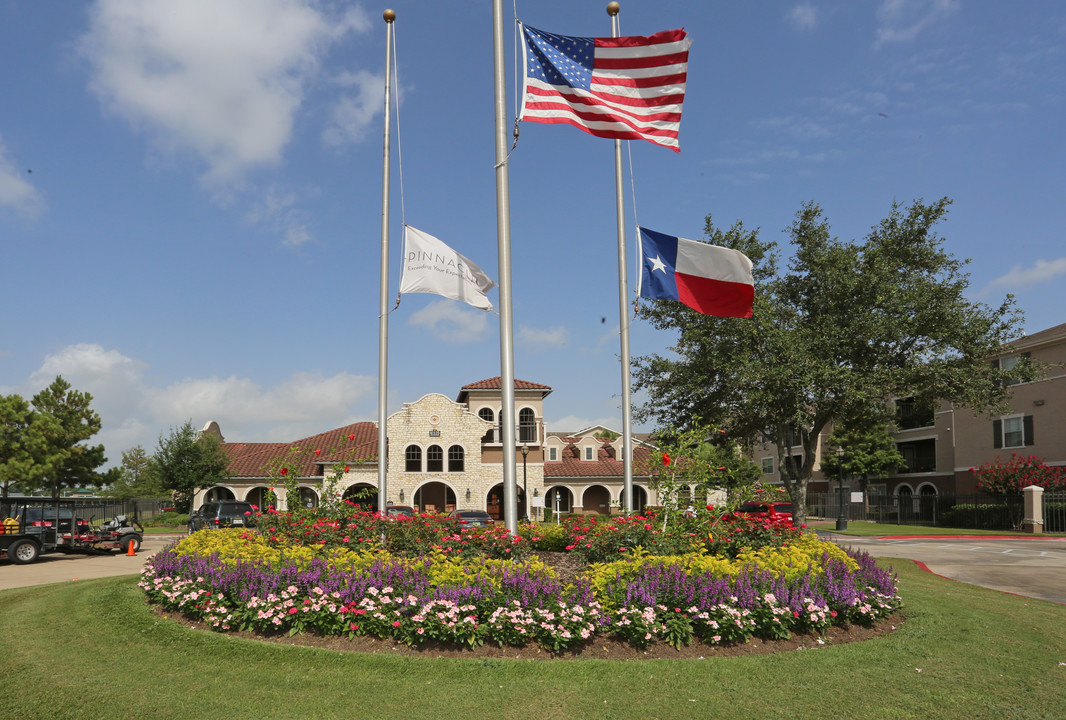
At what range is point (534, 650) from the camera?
7262 mm

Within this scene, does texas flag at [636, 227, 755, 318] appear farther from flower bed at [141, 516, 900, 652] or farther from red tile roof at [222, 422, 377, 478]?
red tile roof at [222, 422, 377, 478]

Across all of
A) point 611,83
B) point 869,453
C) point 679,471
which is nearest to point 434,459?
point 869,453

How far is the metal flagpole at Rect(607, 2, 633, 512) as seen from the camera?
13.1 m

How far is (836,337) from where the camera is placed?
2534 centimetres

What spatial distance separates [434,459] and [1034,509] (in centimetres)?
3224

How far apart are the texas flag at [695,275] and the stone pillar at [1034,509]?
3219cm

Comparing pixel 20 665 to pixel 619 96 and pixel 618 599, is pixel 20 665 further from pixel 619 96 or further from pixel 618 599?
pixel 619 96

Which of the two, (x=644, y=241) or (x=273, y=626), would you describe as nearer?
(x=273, y=626)

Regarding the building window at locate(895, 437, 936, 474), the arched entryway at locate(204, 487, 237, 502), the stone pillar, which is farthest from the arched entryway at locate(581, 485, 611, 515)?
the stone pillar

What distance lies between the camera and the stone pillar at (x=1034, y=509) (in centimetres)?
3666

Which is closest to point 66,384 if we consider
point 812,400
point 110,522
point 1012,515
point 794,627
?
point 110,522

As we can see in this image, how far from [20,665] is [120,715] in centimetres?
220

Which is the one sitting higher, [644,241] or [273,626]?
[644,241]

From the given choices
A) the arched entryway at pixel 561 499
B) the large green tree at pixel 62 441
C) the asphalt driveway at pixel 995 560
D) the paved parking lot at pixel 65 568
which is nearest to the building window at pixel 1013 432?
the asphalt driveway at pixel 995 560
